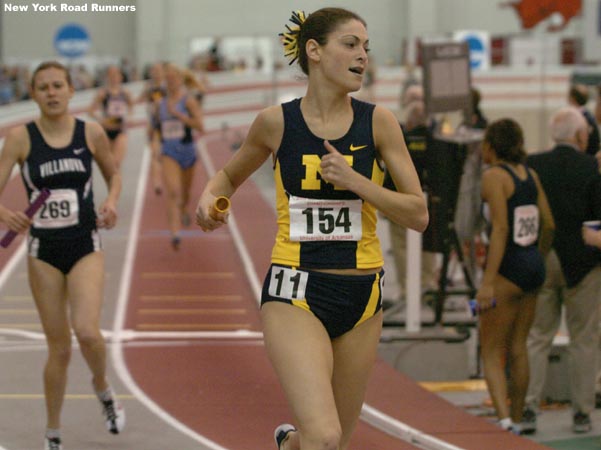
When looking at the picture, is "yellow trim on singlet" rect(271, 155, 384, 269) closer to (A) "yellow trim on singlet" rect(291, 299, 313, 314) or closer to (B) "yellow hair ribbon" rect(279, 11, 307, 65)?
(A) "yellow trim on singlet" rect(291, 299, 313, 314)

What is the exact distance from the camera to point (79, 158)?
24.3 feet

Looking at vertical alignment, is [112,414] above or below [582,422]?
above

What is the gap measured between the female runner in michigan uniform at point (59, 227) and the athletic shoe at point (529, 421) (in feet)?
9.96

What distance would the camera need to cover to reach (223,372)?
33.0ft

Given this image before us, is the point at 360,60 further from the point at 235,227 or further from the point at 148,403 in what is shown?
the point at 235,227

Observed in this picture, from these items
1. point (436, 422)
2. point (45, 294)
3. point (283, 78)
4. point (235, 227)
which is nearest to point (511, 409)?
point (436, 422)

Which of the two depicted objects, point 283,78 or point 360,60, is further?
point 283,78

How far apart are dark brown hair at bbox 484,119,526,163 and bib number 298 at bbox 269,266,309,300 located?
351 cm

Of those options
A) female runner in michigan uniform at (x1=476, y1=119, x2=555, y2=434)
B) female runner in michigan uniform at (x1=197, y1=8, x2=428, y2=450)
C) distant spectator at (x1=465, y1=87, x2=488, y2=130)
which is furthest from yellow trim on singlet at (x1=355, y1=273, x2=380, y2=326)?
distant spectator at (x1=465, y1=87, x2=488, y2=130)

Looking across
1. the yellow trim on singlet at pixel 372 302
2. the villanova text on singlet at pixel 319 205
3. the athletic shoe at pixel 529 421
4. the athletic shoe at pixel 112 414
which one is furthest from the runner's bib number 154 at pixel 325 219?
the athletic shoe at pixel 529 421

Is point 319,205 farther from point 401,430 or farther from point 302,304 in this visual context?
point 401,430

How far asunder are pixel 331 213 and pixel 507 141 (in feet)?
11.4

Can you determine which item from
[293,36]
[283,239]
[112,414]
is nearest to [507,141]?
[112,414]

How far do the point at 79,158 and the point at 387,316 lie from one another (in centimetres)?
467
